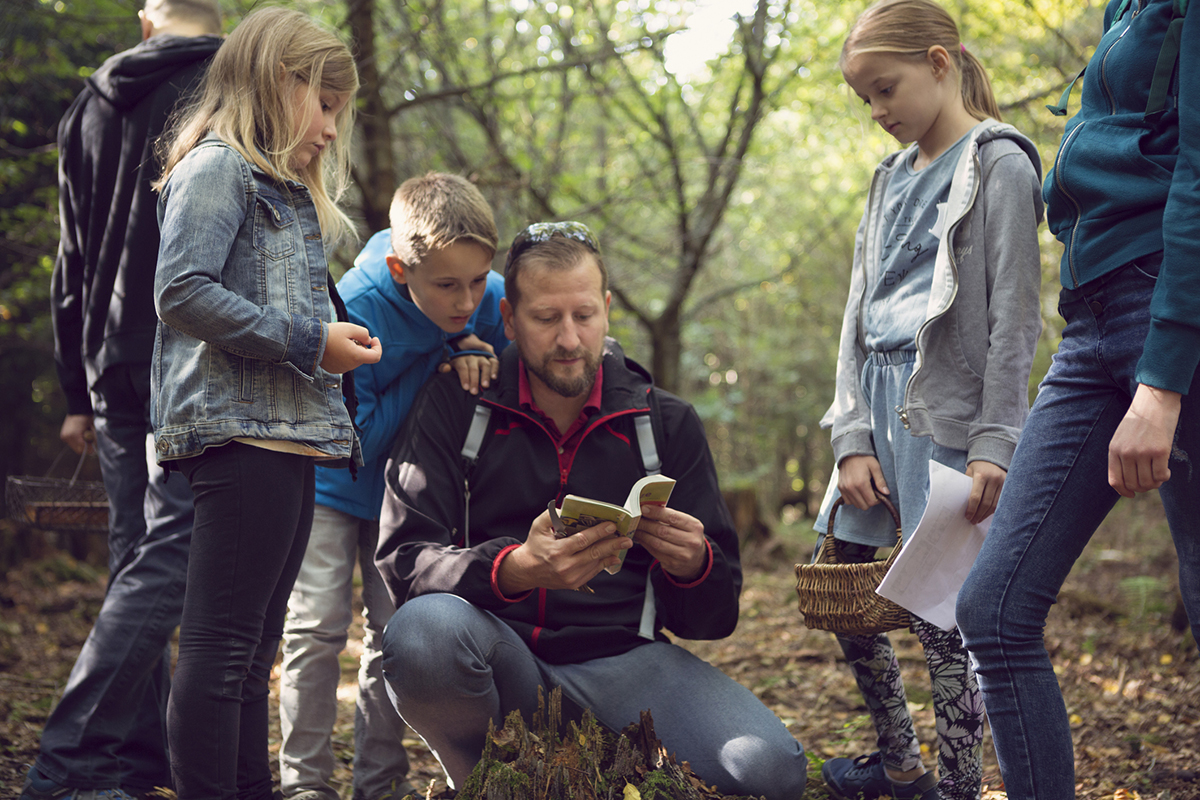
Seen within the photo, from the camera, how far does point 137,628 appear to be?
8.65ft

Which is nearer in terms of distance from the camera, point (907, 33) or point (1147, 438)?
point (1147, 438)

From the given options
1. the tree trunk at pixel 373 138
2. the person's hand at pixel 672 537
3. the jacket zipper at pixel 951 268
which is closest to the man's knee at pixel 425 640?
the person's hand at pixel 672 537

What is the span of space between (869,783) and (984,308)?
1455mm

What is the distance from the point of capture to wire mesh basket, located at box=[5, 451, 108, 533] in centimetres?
301

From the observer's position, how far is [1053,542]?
1889 mm

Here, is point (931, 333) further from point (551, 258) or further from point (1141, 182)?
point (551, 258)

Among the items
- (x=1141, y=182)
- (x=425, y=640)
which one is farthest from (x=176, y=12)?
(x=1141, y=182)

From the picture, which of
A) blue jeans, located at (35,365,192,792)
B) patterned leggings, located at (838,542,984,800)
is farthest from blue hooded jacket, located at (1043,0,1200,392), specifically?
blue jeans, located at (35,365,192,792)

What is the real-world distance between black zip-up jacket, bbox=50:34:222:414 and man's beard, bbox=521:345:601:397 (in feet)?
3.90

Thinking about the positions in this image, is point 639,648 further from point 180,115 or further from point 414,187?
point 180,115

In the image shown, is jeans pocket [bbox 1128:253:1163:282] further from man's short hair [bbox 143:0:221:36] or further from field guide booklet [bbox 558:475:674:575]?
man's short hair [bbox 143:0:221:36]

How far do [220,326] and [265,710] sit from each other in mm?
1074

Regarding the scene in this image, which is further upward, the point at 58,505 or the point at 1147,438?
the point at 1147,438

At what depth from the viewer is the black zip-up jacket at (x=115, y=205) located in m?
2.72
